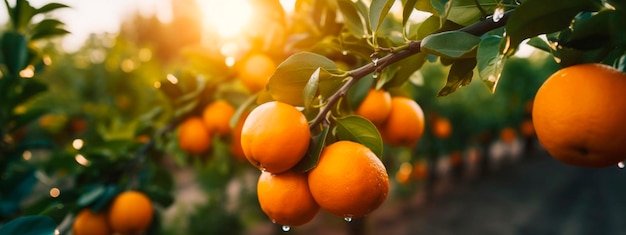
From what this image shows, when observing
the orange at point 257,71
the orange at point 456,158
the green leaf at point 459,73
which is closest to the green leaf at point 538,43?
the green leaf at point 459,73

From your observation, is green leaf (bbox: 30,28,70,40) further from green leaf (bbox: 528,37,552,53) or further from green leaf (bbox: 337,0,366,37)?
green leaf (bbox: 528,37,552,53)

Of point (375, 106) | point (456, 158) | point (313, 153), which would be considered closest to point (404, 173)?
point (456, 158)

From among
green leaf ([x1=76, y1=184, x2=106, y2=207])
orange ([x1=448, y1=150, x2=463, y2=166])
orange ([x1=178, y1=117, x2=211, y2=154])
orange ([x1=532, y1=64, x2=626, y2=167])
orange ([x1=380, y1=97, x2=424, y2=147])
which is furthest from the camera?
orange ([x1=448, y1=150, x2=463, y2=166])

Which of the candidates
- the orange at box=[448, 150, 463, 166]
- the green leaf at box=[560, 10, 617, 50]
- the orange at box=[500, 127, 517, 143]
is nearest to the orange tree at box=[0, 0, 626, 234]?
the green leaf at box=[560, 10, 617, 50]

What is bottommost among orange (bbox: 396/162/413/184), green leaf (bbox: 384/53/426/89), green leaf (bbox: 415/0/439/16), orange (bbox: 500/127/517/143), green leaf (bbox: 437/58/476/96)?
orange (bbox: 500/127/517/143)

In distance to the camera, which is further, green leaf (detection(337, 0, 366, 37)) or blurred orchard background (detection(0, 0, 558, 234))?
blurred orchard background (detection(0, 0, 558, 234))

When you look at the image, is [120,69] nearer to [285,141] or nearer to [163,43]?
[285,141]

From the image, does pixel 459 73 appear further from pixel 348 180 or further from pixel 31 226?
pixel 31 226
